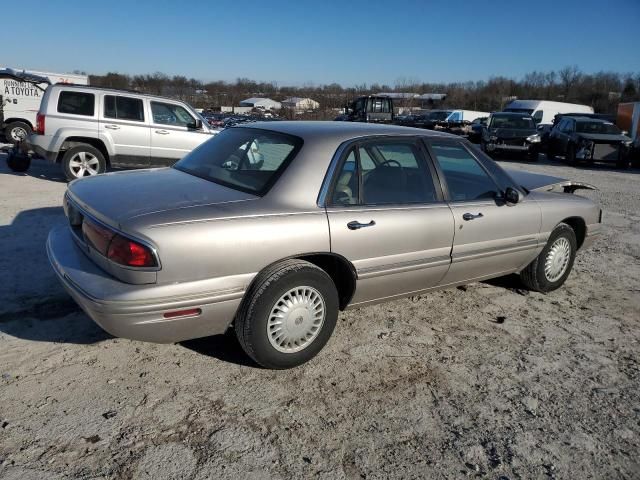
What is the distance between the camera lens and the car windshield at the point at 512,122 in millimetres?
19178

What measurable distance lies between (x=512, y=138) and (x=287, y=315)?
1711 centimetres

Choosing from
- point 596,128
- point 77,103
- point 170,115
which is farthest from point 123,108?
point 596,128

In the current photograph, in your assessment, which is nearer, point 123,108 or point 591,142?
point 123,108

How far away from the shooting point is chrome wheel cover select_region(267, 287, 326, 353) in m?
3.19

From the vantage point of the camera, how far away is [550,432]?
2818mm

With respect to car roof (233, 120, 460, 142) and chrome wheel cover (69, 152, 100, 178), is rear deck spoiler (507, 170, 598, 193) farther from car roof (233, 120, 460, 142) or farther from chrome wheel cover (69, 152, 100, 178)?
chrome wheel cover (69, 152, 100, 178)

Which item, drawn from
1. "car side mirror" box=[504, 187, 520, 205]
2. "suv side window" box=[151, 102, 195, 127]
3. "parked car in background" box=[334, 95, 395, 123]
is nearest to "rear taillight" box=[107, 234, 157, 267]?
"car side mirror" box=[504, 187, 520, 205]

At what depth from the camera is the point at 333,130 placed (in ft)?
12.1

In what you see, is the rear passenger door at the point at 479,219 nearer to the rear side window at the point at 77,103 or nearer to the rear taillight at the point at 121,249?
the rear taillight at the point at 121,249

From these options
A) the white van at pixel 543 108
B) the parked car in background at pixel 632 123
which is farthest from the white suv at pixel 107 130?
the white van at pixel 543 108

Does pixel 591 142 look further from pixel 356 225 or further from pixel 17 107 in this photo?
pixel 17 107

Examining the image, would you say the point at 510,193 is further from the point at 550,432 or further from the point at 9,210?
the point at 9,210

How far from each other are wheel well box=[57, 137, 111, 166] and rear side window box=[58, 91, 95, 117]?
17.5 inches

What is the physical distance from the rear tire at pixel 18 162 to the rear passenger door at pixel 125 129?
7.58 feet
